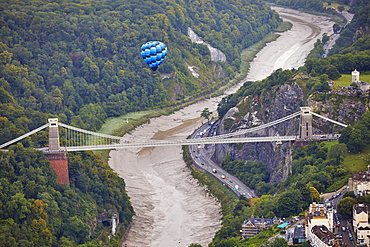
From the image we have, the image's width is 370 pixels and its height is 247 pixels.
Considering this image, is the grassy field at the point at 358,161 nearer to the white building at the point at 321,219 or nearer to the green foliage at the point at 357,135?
the green foliage at the point at 357,135

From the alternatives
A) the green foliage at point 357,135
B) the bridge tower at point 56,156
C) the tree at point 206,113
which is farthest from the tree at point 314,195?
the tree at point 206,113

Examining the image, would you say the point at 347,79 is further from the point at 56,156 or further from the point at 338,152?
the point at 56,156

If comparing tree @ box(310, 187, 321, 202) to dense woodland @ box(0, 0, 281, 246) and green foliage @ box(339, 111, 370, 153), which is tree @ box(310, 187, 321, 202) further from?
dense woodland @ box(0, 0, 281, 246)

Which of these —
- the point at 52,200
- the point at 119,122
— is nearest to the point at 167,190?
the point at 52,200

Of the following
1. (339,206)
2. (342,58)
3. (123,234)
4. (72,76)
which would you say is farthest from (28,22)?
(339,206)

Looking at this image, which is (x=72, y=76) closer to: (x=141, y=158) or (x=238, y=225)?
(x=141, y=158)

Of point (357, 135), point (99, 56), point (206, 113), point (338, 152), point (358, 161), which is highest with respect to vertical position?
point (99, 56)
